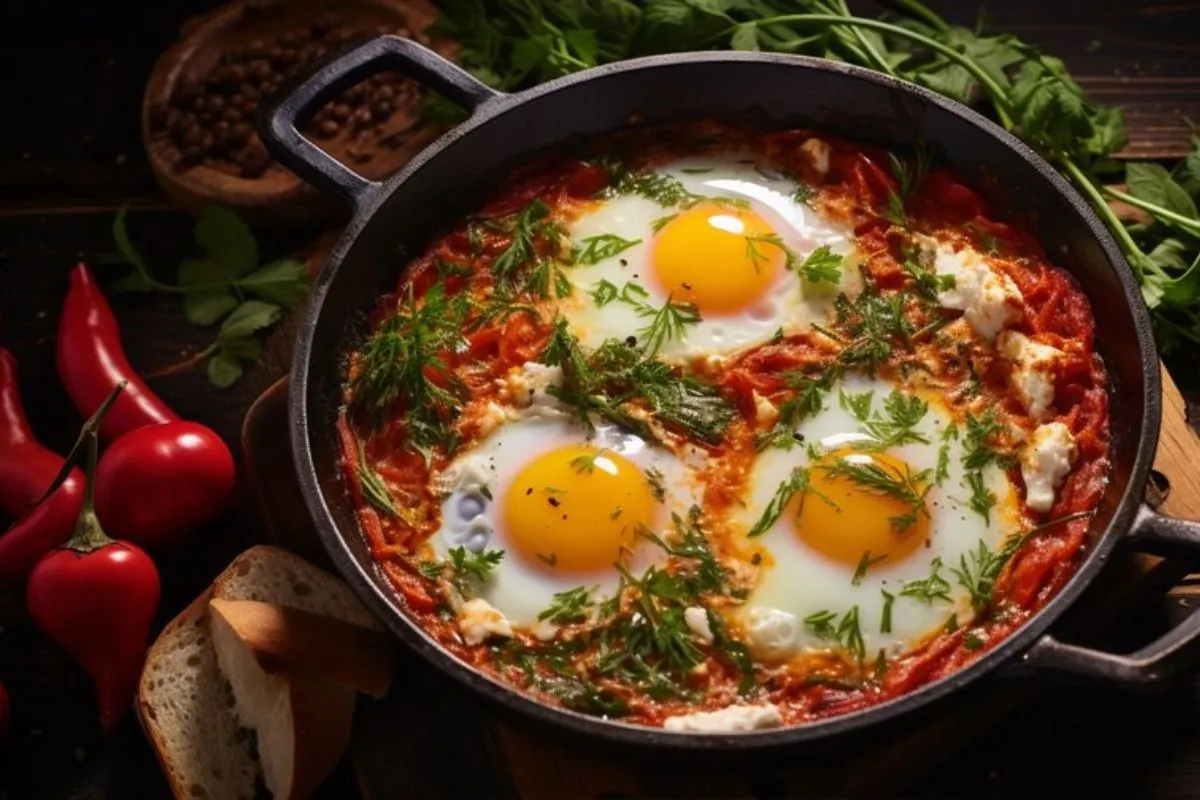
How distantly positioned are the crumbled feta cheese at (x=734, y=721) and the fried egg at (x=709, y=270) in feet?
3.50

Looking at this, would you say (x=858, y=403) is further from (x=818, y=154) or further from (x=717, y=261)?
(x=818, y=154)

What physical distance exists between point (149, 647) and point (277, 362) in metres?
0.97

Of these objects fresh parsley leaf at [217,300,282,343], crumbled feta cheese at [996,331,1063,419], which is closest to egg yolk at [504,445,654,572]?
crumbled feta cheese at [996,331,1063,419]

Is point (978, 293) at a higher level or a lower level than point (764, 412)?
higher

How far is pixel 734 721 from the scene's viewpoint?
10.8 feet

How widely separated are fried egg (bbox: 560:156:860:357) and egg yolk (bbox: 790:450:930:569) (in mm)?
531

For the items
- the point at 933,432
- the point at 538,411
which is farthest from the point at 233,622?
the point at 933,432

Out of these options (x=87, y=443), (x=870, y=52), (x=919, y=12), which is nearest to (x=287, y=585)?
(x=87, y=443)

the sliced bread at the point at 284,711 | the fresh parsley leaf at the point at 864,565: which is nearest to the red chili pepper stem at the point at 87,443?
the sliced bread at the point at 284,711

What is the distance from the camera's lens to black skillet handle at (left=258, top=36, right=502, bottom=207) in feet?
13.0

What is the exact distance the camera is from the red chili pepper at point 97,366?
4520mm

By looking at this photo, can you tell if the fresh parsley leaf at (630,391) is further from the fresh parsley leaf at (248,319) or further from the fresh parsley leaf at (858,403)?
the fresh parsley leaf at (248,319)

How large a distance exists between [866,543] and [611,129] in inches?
63.1

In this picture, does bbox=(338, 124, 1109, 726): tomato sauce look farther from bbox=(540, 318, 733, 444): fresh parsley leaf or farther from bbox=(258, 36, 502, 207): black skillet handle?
bbox=(258, 36, 502, 207): black skillet handle
